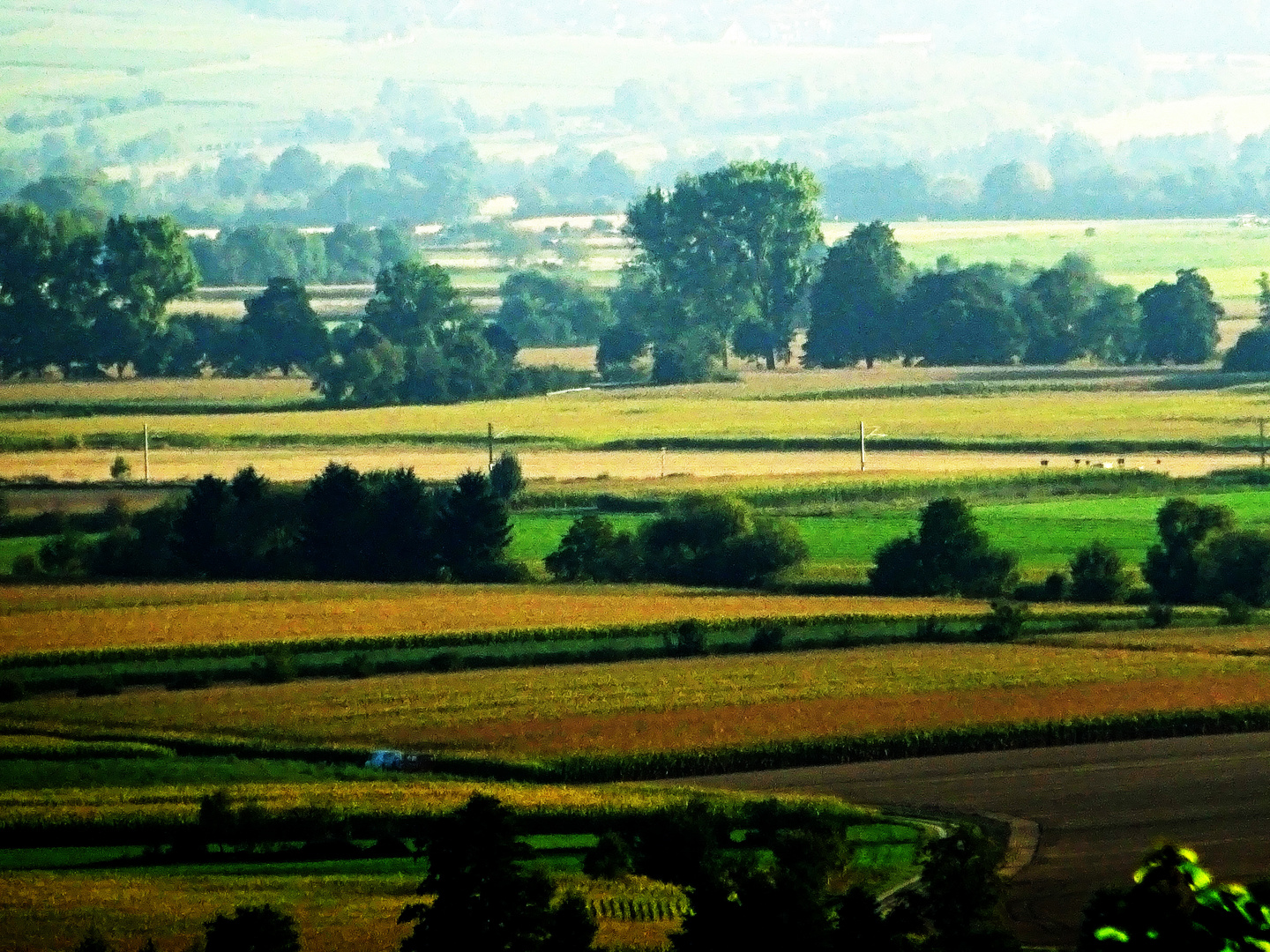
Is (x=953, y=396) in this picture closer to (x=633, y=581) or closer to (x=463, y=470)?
(x=463, y=470)

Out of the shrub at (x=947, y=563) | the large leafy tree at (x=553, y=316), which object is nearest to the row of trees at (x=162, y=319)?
the large leafy tree at (x=553, y=316)

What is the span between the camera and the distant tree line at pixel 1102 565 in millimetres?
54000

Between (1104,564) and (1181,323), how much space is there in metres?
56.9

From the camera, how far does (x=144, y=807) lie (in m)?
36.3

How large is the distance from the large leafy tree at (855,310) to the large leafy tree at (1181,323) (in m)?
11.1

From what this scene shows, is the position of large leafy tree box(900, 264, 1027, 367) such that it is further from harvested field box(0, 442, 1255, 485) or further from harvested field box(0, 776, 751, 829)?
harvested field box(0, 776, 751, 829)

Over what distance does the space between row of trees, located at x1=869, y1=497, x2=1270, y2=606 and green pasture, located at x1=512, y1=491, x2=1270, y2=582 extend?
1.33 meters

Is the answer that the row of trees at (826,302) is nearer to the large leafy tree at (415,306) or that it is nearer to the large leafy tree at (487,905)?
the large leafy tree at (415,306)

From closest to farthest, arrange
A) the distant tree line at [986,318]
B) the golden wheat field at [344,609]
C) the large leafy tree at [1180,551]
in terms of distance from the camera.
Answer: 1. the golden wheat field at [344,609]
2. the large leafy tree at [1180,551]
3. the distant tree line at [986,318]

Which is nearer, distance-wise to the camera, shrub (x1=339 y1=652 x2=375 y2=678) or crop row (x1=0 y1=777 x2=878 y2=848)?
crop row (x1=0 y1=777 x2=878 y2=848)

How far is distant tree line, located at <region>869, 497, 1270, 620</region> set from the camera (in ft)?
177

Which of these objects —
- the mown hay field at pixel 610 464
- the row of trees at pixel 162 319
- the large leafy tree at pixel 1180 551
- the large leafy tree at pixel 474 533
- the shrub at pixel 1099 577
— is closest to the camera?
the shrub at pixel 1099 577

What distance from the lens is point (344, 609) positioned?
54188 mm

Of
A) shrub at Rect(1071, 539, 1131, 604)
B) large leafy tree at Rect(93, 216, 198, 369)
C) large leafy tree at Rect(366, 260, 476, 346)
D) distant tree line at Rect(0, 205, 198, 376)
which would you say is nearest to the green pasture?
shrub at Rect(1071, 539, 1131, 604)
